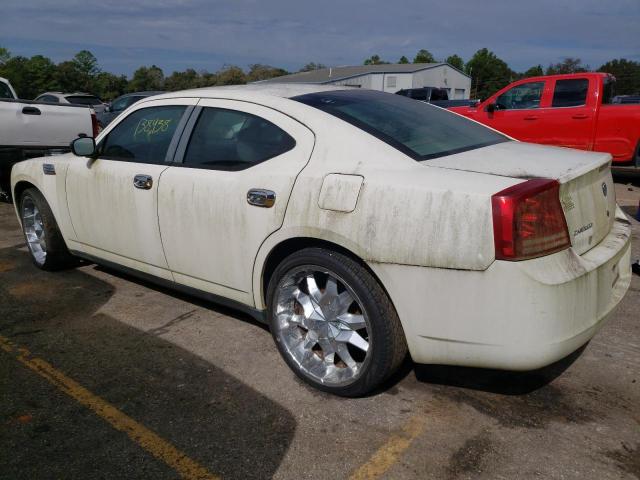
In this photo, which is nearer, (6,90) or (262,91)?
(262,91)

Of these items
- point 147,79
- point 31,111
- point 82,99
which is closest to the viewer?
point 31,111

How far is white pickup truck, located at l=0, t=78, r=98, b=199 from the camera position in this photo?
773cm

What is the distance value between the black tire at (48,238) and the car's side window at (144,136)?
102 centimetres

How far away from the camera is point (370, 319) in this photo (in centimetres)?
261

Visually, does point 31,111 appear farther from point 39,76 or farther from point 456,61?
point 456,61

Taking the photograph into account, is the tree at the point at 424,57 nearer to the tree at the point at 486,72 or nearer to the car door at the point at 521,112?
the tree at the point at 486,72

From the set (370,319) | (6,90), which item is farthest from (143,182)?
(6,90)

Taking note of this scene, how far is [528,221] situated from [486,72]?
107725 mm

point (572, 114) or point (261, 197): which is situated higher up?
point (572, 114)

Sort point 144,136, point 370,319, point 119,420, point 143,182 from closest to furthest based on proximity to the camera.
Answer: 1. point 370,319
2. point 119,420
3. point 143,182
4. point 144,136

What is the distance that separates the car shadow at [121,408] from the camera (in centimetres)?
240

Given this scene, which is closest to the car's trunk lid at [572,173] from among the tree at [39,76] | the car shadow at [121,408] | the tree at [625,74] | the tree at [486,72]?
the car shadow at [121,408]

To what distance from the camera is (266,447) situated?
2.48 meters

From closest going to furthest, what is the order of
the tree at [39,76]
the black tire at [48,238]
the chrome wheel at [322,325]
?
the chrome wheel at [322,325] → the black tire at [48,238] → the tree at [39,76]
